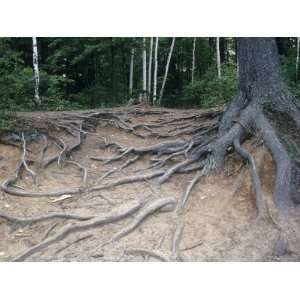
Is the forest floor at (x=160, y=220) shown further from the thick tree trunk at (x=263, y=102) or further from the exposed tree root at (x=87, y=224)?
the thick tree trunk at (x=263, y=102)

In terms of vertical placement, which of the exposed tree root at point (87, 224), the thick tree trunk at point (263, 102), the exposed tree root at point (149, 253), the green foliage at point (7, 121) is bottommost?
the exposed tree root at point (149, 253)

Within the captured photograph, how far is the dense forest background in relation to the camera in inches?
512

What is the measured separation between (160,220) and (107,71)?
14837 mm

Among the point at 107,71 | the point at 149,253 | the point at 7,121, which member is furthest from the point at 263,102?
the point at 107,71

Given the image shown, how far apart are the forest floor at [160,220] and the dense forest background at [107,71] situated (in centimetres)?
378

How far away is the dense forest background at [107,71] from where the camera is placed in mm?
12992

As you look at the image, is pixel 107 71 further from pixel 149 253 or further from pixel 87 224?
pixel 149 253

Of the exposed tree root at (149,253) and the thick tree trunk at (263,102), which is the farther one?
the thick tree trunk at (263,102)

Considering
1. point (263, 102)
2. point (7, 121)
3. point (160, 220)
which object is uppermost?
point (263, 102)

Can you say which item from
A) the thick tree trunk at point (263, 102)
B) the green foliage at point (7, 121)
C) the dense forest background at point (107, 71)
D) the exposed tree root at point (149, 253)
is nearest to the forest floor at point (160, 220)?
the exposed tree root at point (149, 253)

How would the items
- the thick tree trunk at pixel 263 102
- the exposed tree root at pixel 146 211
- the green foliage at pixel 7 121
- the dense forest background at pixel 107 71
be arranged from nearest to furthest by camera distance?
the exposed tree root at pixel 146 211
the thick tree trunk at pixel 263 102
the green foliage at pixel 7 121
the dense forest background at pixel 107 71

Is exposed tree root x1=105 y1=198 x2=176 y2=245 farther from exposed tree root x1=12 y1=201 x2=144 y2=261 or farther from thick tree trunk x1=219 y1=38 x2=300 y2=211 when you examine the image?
thick tree trunk x1=219 y1=38 x2=300 y2=211

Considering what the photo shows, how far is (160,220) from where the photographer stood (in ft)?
A: 17.5
